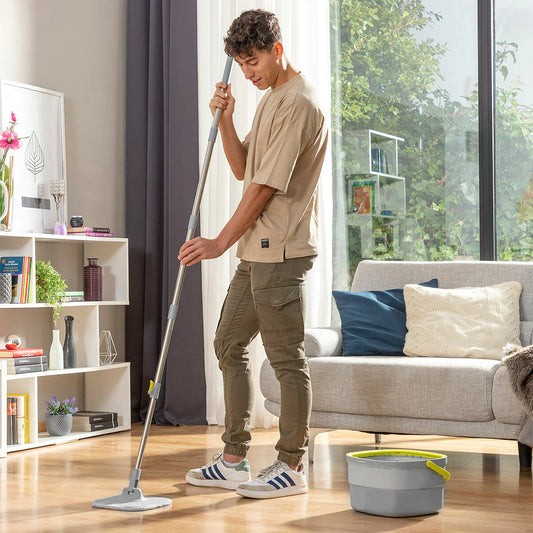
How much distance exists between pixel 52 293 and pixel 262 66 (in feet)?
5.92

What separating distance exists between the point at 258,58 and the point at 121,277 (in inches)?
82.9

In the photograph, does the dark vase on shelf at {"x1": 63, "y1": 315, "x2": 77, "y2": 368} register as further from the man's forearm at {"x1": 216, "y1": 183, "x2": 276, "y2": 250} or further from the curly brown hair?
the curly brown hair

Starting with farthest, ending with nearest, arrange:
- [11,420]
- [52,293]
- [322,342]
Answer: [52,293] → [11,420] → [322,342]

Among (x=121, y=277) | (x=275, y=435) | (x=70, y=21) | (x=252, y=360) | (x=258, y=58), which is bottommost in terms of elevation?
(x=275, y=435)

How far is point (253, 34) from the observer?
8.77ft

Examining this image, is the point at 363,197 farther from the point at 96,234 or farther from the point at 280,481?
the point at 280,481

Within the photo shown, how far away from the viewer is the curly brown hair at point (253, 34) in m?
2.67

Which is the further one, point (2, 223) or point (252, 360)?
point (252, 360)

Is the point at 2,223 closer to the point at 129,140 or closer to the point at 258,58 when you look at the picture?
the point at 129,140

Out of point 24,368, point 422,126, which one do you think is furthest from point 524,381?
point 24,368

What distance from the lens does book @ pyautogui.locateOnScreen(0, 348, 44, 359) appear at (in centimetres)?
387

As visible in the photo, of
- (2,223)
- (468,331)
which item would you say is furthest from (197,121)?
(468,331)

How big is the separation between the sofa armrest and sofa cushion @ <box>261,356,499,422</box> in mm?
89

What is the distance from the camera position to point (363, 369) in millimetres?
3299
